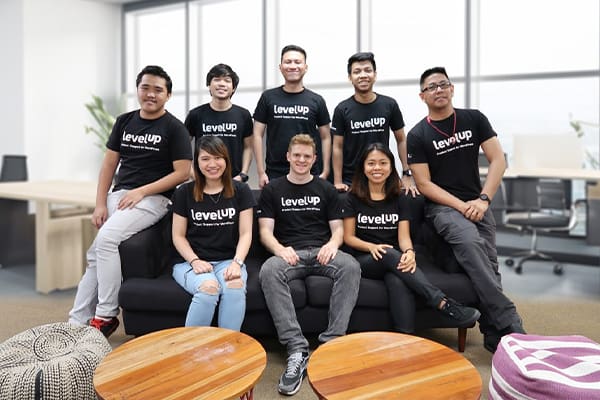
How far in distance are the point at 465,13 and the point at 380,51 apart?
3.28ft

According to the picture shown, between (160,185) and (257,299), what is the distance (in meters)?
0.84

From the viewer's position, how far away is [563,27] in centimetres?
517

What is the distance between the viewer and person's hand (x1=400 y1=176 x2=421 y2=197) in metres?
3.01

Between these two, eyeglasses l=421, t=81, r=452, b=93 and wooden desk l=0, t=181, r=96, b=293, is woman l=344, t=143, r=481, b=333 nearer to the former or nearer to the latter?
eyeglasses l=421, t=81, r=452, b=93

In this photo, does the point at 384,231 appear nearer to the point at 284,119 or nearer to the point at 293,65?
the point at 284,119

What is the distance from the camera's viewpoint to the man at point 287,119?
3.13 meters

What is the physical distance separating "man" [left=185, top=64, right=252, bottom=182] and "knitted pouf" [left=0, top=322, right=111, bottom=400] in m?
1.36

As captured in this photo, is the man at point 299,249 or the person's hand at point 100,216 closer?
the man at point 299,249

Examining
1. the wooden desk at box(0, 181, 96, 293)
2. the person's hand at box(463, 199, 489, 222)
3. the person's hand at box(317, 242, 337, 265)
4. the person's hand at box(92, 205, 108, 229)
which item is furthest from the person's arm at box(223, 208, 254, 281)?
the wooden desk at box(0, 181, 96, 293)

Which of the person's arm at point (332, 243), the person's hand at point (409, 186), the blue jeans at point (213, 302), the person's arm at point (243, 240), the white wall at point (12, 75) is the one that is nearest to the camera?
the blue jeans at point (213, 302)

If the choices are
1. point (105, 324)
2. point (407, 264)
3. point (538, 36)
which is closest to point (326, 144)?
point (407, 264)

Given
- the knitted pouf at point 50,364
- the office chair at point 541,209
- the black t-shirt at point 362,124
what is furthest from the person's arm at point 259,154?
the office chair at point 541,209

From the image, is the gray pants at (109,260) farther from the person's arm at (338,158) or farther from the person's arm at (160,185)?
the person's arm at (338,158)

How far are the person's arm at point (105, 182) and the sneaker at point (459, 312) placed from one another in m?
1.86
